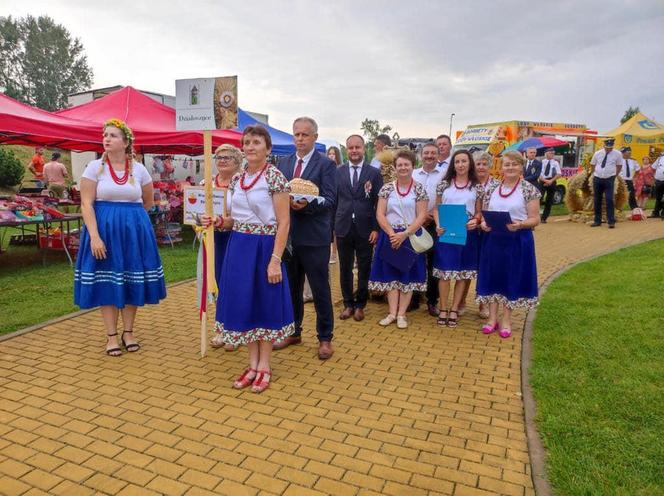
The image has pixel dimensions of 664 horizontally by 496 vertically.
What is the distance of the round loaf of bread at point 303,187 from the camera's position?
151 inches

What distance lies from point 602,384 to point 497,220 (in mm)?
1737

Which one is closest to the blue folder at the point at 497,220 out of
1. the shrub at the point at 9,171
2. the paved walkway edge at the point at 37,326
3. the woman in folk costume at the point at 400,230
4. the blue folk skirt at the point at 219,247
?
the woman in folk costume at the point at 400,230

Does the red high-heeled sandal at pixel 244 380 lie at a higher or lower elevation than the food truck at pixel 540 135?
lower

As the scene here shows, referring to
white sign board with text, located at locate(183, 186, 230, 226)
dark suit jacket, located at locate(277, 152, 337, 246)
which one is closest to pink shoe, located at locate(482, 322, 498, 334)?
dark suit jacket, located at locate(277, 152, 337, 246)

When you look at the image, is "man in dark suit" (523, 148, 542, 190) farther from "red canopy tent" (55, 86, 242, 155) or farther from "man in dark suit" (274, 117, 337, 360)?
"man in dark suit" (274, 117, 337, 360)

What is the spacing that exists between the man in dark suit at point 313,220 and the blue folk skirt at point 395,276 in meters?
1.04

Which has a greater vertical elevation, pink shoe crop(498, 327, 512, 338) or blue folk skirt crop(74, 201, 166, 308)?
blue folk skirt crop(74, 201, 166, 308)

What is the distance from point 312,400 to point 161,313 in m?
2.83

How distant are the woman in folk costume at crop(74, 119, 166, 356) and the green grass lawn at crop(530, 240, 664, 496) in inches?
136

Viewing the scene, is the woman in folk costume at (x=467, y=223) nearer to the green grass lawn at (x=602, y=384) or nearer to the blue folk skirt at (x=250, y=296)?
the green grass lawn at (x=602, y=384)

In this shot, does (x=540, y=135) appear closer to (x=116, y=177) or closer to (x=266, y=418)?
(x=116, y=177)

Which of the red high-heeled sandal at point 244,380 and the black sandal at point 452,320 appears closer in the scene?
the red high-heeled sandal at point 244,380

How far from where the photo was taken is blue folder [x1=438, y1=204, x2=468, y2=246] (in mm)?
4965

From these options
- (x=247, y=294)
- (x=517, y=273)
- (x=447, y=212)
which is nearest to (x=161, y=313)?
(x=247, y=294)
